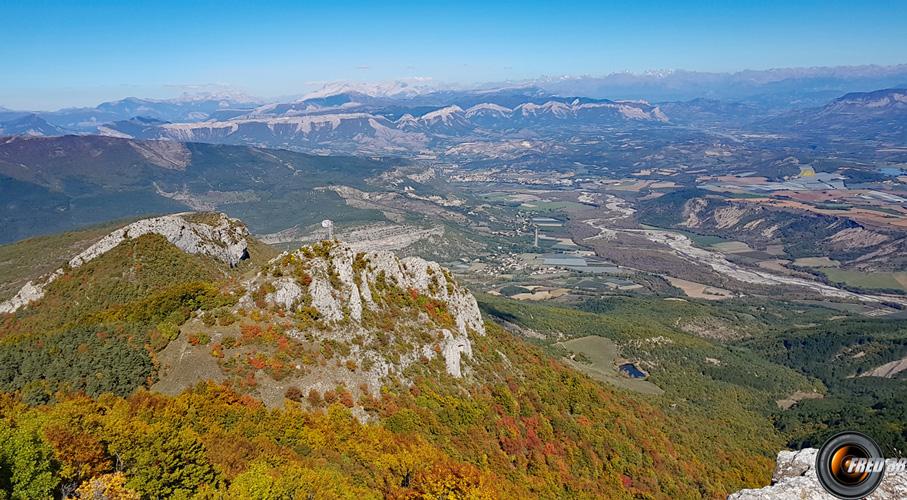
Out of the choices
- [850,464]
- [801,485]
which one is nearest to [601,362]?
[801,485]

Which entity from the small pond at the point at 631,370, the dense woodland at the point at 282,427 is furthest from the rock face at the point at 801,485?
the small pond at the point at 631,370

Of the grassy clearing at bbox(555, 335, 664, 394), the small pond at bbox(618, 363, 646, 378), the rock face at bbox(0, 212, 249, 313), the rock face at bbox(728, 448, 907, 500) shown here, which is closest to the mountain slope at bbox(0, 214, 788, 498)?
the rock face at bbox(0, 212, 249, 313)

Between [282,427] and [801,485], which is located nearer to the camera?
[801,485]

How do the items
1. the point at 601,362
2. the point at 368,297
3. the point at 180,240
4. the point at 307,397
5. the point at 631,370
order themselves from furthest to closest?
the point at 601,362 → the point at 631,370 → the point at 180,240 → the point at 368,297 → the point at 307,397

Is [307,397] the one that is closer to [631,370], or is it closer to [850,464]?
[850,464]

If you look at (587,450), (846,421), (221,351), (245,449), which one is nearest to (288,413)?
(245,449)

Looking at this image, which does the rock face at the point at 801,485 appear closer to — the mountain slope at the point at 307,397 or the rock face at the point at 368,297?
the mountain slope at the point at 307,397

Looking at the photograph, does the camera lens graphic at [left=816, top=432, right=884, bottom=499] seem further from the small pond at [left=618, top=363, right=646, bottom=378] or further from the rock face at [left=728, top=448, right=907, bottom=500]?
the small pond at [left=618, top=363, right=646, bottom=378]

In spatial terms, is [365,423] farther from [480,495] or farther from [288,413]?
[480,495]
